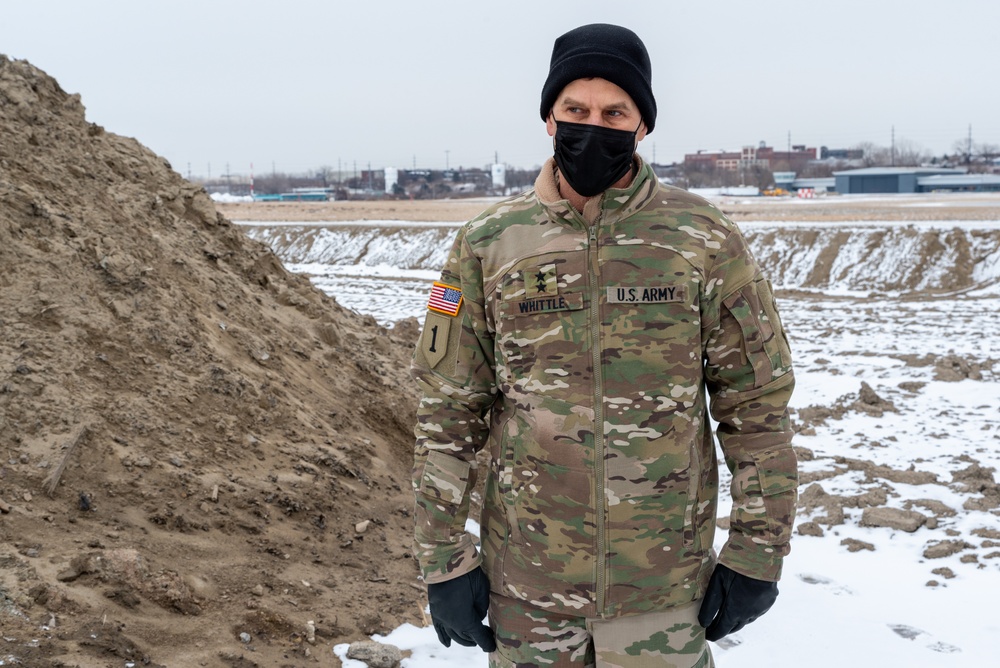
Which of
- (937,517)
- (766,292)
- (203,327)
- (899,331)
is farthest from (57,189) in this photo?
(899,331)

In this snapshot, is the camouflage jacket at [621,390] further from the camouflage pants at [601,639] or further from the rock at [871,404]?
the rock at [871,404]

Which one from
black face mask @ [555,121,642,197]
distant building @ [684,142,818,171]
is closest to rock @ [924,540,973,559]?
black face mask @ [555,121,642,197]

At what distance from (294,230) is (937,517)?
32.8m

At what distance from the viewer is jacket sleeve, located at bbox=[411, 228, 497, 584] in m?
2.13

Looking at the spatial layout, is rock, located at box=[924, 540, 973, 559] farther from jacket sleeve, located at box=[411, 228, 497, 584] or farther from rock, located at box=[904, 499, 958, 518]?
jacket sleeve, located at box=[411, 228, 497, 584]

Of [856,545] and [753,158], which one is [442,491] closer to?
[856,545]

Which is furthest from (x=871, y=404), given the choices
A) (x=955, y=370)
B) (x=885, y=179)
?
(x=885, y=179)

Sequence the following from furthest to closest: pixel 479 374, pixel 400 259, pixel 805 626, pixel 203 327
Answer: pixel 400 259, pixel 203 327, pixel 805 626, pixel 479 374

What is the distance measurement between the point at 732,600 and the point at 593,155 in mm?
1095

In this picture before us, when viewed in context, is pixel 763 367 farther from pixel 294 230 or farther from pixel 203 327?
pixel 294 230

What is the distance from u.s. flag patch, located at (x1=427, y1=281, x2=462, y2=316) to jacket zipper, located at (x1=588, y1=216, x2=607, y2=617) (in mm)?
336

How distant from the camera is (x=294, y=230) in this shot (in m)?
35.9

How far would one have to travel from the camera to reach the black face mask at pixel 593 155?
2.05m

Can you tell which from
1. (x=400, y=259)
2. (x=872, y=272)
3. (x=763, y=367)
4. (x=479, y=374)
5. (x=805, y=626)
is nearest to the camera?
(x=763, y=367)
